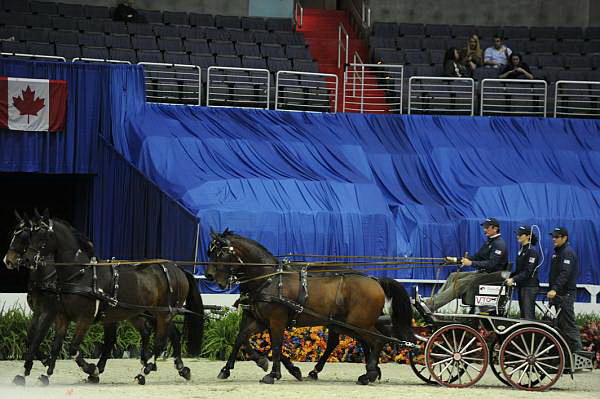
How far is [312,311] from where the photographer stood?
533 inches

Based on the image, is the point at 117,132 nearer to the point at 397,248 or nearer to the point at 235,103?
the point at 235,103

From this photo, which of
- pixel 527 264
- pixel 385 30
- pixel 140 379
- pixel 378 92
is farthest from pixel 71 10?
pixel 527 264

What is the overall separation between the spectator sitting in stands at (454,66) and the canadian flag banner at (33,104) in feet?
26.8

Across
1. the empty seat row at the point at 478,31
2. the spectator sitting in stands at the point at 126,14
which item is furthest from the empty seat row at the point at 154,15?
the empty seat row at the point at 478,31

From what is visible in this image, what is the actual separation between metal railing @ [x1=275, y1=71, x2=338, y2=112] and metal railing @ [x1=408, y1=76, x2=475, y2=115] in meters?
1.68

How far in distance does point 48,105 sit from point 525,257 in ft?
35.0

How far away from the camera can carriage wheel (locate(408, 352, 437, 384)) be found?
44.4 ft

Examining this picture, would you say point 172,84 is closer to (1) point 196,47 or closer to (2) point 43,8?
(1) point 196,47

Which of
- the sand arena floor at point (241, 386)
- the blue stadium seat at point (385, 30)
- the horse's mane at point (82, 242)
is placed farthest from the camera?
the blue stadium seat at point (385, 30)

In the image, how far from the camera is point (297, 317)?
1355cm

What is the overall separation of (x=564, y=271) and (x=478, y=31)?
14734mm

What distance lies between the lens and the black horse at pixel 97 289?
41.3 ft

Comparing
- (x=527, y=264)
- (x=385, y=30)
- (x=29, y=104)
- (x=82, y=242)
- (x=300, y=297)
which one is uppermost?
(x=385, y=30)

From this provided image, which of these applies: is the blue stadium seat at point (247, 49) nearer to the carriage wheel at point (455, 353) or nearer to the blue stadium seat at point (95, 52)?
the blue stadium seat at point (95, 52)
